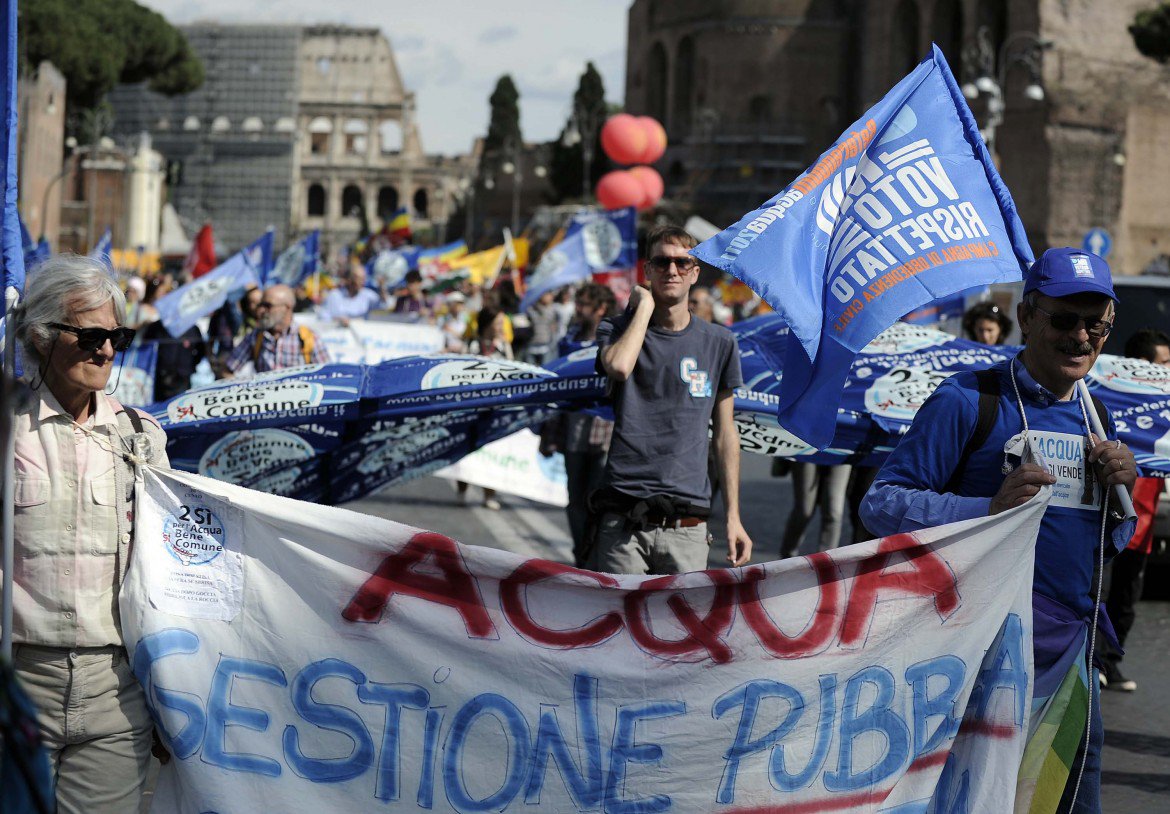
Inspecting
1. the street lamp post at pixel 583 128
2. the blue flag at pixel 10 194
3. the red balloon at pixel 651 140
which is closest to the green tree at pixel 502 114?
the street lamp post at pixel 583 128

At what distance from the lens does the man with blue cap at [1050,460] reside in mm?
3756

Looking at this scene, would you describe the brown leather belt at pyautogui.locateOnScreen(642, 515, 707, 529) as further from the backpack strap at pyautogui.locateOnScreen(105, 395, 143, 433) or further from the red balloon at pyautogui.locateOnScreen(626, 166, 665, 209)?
the red balloon at pyautogui.locateOnScreen(626, 166, 665, 209)

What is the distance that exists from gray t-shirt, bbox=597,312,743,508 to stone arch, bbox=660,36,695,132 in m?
77.3

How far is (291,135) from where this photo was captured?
133m

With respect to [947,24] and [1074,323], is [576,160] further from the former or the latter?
[1074,323]

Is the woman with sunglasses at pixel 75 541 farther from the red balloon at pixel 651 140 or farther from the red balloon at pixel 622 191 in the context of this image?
the red balloon at pixel 622 191

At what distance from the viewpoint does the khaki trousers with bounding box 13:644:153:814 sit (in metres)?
3.43

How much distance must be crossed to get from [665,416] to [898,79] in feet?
212

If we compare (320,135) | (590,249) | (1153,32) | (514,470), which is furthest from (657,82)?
(514,470)

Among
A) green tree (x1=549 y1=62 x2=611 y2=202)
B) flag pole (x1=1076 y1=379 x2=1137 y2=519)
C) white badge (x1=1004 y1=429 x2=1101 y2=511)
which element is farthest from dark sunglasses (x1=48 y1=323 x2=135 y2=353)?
green tree (x1=549 y1=62 x2=611 y2=202)

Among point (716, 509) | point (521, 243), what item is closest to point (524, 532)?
point (716, 509)

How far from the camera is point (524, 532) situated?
36.4ft

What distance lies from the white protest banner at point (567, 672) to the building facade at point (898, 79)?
2718cm

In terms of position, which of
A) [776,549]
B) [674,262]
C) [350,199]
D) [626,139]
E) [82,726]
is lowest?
[776,549]
